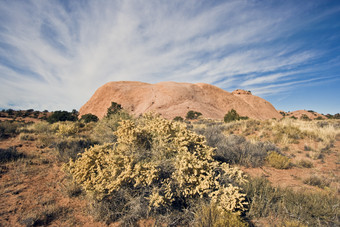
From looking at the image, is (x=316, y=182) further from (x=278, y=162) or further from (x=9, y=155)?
(x=9, y=155)

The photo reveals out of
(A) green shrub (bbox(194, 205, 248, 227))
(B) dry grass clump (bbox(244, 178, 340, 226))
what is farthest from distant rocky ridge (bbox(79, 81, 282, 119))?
(A) green shrub (bbox(194, 205, 248, 227))

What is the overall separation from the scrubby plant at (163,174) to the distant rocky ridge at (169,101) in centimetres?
2950

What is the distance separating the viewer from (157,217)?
2797mm

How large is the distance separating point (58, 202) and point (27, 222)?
2.31 ft

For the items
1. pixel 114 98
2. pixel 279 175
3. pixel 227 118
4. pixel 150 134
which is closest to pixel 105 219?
pixel 150 134

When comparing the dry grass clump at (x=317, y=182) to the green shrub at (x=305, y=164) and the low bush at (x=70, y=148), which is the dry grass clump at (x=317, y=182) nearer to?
the green shrub at (x=305, y=164)

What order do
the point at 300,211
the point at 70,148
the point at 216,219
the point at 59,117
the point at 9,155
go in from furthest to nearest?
the point at 59,117, the point at 70,148, the point at 9,155, the point at 300,211, the point at 216,219

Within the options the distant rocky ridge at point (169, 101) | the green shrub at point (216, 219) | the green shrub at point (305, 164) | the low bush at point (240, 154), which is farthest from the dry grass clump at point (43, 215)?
the distant rocky ridge at point (169, 101)

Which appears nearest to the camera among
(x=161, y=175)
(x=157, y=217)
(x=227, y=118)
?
(x=157, y=217)

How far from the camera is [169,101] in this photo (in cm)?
3894

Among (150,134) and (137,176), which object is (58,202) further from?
(150,134)

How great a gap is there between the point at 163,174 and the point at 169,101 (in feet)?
118

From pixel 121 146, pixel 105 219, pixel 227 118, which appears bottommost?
pixel 105 219

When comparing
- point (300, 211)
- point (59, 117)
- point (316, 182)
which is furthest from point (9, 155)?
point (59, 117)
